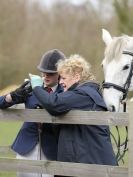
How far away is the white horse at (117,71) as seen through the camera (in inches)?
228

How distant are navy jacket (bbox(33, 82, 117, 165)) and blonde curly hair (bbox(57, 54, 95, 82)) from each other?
83 mm

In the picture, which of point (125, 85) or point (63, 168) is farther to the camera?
point (125, 85)

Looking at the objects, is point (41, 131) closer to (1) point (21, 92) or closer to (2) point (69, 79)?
(1) point (21, 92)

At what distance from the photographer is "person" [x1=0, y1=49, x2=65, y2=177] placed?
15.9 feet

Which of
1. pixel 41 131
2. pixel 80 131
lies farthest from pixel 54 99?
pixel 41 131

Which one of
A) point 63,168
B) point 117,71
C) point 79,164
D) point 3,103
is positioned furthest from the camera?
point 117,71

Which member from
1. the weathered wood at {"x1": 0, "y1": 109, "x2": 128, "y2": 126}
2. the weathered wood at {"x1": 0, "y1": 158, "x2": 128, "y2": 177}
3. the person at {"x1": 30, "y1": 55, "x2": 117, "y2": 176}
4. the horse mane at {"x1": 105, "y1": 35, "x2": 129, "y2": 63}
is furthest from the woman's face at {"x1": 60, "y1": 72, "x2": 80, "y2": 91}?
the horse mane at {"x1": 105, "y1": 35, "x2": 129, "y2": 63}

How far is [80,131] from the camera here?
180 inches

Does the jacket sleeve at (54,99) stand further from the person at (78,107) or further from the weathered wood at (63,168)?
the weathered wood at (63,168)

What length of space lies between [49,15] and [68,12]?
1497mm

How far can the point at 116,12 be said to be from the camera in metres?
29.2

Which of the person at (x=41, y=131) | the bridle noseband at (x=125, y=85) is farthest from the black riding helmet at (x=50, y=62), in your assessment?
the bridle noseband at (x=125, y=85)

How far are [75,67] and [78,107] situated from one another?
14.7 inches

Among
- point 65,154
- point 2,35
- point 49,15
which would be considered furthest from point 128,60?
point 49,15
